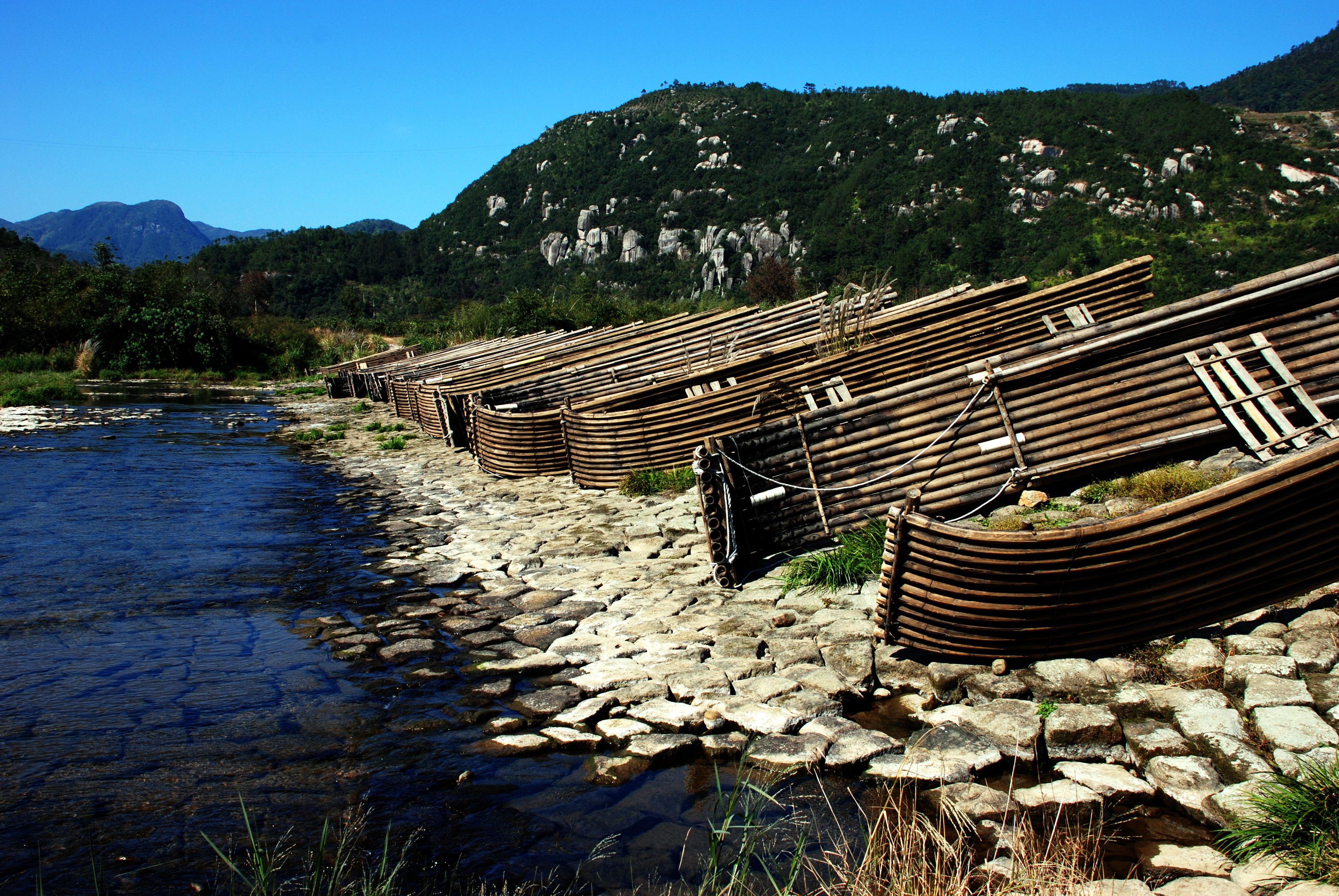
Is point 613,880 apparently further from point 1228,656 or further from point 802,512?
point 802,512

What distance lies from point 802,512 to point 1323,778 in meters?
3.87

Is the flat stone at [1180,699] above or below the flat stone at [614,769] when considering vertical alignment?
above

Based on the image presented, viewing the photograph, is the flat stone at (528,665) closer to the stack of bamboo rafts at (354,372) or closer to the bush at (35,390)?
the stack of bamboo rafts at (354,372)

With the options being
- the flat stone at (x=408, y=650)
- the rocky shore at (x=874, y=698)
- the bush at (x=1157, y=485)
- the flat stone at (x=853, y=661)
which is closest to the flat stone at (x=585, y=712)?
the rocky shore at (x=874, y=698)

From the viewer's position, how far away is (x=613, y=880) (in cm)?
287

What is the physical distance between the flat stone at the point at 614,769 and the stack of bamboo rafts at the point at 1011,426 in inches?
92.5

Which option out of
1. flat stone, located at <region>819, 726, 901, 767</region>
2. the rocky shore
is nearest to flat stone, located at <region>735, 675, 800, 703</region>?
the rocky shore

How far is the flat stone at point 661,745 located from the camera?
12.3 feet

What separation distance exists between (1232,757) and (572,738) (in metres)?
2.83

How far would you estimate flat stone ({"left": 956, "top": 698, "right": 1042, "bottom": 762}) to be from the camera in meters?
3.45

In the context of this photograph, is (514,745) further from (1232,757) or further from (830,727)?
(1232,757)

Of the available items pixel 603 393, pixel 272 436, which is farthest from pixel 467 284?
pixel 603 393

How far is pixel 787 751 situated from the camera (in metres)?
3.66

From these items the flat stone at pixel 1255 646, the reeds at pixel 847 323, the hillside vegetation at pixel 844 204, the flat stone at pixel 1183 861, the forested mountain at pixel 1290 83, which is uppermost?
the forested mountain at pixel 1290 83
